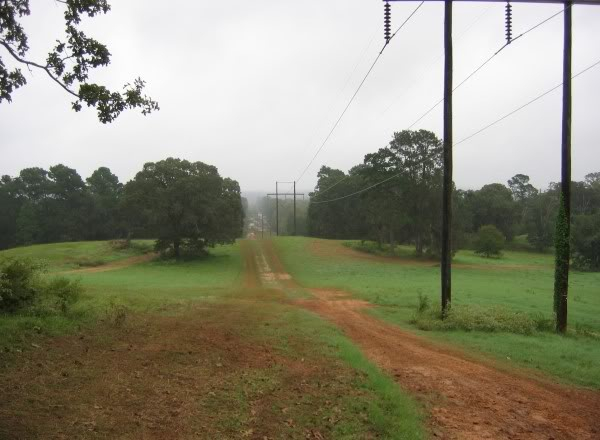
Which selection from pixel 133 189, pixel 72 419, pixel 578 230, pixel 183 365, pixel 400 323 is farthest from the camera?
pixel 578 230

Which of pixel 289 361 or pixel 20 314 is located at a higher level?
pixel 20 314

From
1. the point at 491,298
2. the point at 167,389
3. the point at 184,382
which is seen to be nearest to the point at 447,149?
the point at 491,298

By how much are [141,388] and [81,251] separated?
2021 inches

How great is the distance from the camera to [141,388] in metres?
6.91

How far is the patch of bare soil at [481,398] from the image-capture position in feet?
22.2

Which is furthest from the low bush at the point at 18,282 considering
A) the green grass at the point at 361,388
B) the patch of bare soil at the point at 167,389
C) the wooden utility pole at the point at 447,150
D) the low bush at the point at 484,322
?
the wooden utility pole at the point at 447,150

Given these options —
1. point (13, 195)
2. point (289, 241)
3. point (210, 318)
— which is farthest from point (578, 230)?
point (13, 195)

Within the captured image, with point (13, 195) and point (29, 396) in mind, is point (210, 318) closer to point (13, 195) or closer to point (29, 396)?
point (29, 396)

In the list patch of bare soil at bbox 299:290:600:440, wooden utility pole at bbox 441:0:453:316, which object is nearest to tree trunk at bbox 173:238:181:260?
wooden utility pole at bbox 441:0:453:316

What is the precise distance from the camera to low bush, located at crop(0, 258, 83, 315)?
32.3 ft

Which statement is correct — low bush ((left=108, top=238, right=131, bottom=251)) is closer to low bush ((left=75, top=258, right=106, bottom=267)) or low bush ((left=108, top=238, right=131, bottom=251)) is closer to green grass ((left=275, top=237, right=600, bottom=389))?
low bush ((left=75, top=258, right=106, bottom=267))

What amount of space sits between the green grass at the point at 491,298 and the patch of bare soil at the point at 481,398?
1286 millimetres

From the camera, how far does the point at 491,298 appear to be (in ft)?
75.5

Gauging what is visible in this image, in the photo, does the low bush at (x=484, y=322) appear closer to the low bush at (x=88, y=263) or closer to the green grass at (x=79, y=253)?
the green grass at (x=79, y=253)
